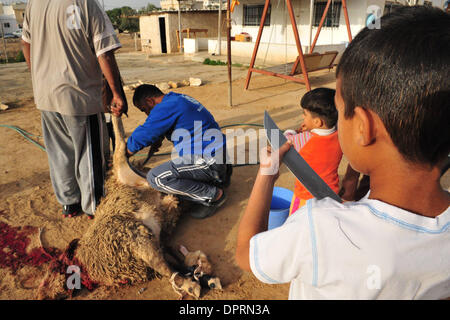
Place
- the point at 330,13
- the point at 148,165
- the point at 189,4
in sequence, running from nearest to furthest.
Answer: the point at 148,165, the point at 330,13, the point at 189,4

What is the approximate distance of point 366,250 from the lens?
0.70 meters

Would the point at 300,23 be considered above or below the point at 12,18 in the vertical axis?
below

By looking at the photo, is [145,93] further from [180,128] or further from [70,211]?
[70,211]

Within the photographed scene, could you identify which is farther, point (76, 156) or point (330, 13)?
point (330, 13)

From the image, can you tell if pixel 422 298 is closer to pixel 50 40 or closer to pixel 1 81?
pixel 50 40

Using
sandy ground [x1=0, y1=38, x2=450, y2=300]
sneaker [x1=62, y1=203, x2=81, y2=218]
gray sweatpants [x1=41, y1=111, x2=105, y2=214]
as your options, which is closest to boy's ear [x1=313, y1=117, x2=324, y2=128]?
sandy ground [x1=0, y1=38, x2=450, y2=300]

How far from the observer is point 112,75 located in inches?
112

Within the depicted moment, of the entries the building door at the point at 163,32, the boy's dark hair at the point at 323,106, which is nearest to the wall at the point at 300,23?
the building door at the point at 163,32

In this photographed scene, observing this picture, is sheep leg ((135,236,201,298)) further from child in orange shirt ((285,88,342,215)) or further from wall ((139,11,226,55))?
wall ((139,11,226,55))

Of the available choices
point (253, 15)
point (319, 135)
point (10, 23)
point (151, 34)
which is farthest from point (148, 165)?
point (10, 23)

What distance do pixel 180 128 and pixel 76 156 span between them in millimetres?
1138

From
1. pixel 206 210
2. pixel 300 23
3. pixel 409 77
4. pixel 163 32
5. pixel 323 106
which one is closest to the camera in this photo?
pixel 409 77

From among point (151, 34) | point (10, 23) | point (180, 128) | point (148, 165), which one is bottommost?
point (148, 165)

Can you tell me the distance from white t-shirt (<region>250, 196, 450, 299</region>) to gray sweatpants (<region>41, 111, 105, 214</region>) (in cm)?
277
